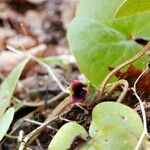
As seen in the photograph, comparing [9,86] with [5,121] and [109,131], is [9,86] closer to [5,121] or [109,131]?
[5,121]

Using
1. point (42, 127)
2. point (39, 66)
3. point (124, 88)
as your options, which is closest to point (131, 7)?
point (124, 88)

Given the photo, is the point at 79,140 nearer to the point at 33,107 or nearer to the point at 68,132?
the point at 68,132

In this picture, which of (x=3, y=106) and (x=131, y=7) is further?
(x=3, y=106)

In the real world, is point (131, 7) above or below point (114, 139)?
above

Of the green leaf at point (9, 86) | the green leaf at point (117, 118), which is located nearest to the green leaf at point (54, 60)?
the green leaf at point (9, 86)

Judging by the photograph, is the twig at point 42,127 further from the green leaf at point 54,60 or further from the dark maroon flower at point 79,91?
the green leaf at point 54,60

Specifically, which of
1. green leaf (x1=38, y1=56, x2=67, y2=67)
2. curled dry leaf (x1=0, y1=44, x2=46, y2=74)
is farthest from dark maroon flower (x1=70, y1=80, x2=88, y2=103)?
curled dry leaf (x1=0, y1=44, x2=46, y2=74)
